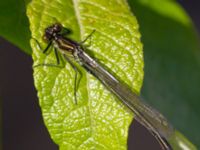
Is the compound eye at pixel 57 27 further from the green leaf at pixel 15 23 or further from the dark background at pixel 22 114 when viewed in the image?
the dark background at pixel 22 114

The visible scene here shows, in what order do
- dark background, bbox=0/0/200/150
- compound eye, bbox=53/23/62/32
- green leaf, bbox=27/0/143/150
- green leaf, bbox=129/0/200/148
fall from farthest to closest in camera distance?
dark background, bbox=0/0/200/150
green leaf, bbox=129/0/200/148
compound eye, bbox=53/23/62/32
green leaf, bbox=27/0/143/150

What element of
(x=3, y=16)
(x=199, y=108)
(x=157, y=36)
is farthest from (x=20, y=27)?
(x=199, y=108)

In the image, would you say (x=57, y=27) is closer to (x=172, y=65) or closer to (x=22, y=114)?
(x=172, y=65)

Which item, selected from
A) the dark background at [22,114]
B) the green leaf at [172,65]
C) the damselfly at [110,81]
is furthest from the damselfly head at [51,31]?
the dark background at [22,114]

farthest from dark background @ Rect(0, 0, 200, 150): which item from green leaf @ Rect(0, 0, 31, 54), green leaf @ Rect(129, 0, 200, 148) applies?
green leaf @ Rect(0, 0, 31, 54)

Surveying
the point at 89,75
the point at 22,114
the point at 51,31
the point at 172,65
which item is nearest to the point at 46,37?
the point at 51,31

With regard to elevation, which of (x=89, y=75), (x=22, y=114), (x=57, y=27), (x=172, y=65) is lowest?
(x=22, y=114)

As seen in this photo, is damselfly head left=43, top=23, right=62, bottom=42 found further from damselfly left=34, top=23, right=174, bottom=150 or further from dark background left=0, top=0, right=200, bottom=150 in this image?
dark background left=0, top=0, right=200, bottom=150
